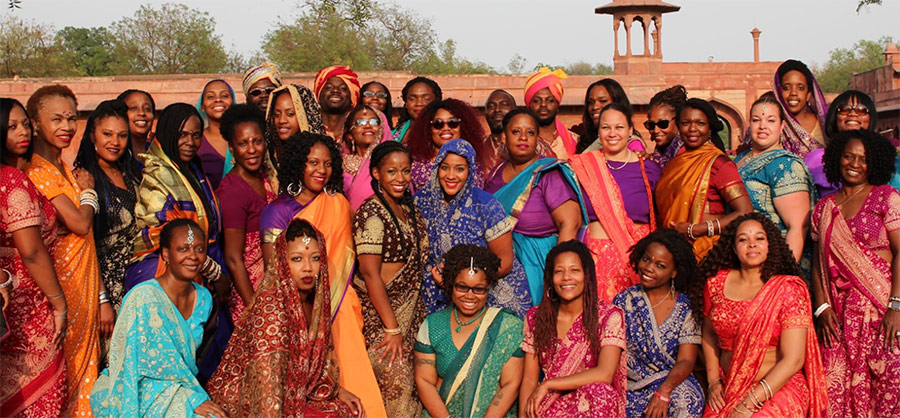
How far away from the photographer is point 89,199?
5.02 metres

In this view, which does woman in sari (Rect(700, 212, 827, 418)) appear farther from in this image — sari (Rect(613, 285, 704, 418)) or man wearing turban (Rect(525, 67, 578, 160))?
man wearing turban (Rect(525, 67, 578, 160))

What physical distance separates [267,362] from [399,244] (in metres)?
1.01

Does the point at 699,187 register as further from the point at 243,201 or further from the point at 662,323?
the point at 243,201

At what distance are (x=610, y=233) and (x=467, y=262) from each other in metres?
1.04

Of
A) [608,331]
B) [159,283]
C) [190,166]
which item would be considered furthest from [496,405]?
[190,166]

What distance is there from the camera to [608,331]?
4898 millimetres

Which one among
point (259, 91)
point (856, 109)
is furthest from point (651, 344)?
point (259, 91)

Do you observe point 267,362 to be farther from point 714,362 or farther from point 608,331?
point 714,362

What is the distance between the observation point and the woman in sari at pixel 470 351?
16.3 feet

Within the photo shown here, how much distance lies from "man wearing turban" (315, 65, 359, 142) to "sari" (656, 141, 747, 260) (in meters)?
2.46

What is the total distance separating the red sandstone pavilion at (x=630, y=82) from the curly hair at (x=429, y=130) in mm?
6337

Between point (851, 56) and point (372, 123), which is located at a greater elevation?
point (851, 56)

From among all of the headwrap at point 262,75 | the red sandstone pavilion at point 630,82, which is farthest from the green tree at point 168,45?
the headwrap at point 262,75

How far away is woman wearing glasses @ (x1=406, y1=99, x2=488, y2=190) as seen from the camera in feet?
19.7
